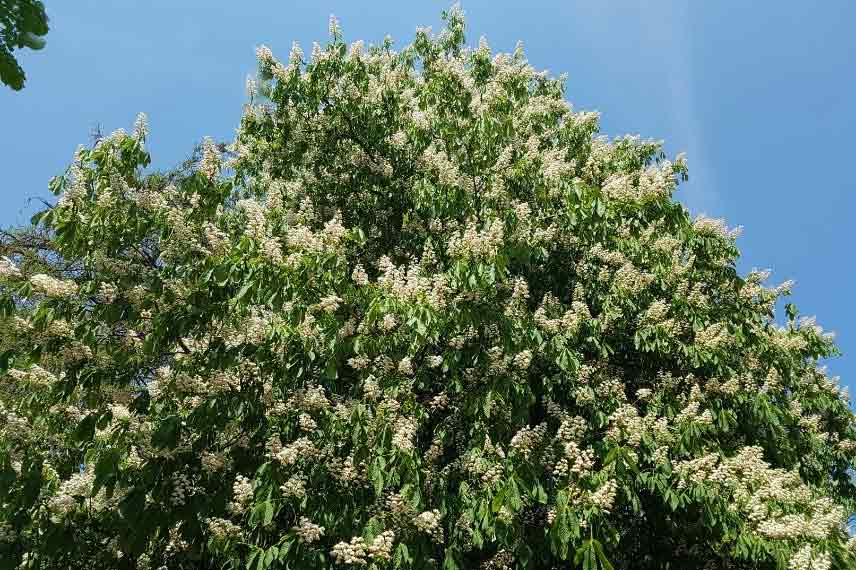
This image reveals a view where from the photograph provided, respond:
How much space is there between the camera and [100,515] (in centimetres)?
481

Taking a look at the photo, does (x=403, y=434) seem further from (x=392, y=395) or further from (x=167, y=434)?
(x=167, y=434)

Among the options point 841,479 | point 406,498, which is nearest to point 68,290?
point 406,498

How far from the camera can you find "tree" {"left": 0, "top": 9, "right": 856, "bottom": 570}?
442cm

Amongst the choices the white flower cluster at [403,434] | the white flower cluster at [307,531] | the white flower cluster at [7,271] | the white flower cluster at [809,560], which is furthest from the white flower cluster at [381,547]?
the white flower cluster at [7,271]

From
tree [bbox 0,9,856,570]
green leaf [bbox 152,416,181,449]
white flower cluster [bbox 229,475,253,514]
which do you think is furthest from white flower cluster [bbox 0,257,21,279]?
white flower cluster [bbox 229,475,253,514]

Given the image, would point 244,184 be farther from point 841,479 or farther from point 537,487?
point 841,479

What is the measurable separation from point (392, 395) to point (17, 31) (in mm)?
3093

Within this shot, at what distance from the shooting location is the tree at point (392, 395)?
4.42 metres

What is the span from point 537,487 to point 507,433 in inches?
31.0

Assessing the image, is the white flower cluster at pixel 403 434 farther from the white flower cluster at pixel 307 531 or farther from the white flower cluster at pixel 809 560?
the white flower cluster at pixel 809 560

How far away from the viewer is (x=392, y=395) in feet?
15.5

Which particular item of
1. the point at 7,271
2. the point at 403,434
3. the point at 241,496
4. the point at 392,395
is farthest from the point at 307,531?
the point at 7,271

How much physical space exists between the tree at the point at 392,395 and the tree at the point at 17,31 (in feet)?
5.00

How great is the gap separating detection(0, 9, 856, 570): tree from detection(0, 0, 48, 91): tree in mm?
1525
